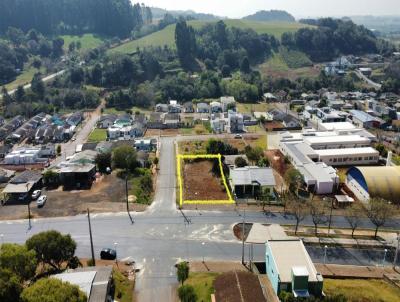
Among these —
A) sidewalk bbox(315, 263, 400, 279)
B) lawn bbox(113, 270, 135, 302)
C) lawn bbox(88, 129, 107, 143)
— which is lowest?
sidewalk bbox(315, 263, 400, 279)

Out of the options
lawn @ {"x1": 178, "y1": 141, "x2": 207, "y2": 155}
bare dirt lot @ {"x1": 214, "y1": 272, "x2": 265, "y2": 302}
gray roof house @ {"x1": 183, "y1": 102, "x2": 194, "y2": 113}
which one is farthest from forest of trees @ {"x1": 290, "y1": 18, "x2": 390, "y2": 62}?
bare dirt lot @ {"x1": 214, "y1": 272, "x2": 265, "y2": 302}

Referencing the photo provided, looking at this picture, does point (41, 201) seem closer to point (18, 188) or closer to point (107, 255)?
point (18, 188)

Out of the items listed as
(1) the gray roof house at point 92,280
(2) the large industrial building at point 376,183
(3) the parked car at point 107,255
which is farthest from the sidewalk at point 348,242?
(1) the gray roof house at point 92,280

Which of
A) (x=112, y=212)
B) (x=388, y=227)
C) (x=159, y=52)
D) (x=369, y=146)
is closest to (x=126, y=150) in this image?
(x=112, y=212)

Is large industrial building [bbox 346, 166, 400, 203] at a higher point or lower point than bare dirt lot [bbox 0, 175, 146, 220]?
higher

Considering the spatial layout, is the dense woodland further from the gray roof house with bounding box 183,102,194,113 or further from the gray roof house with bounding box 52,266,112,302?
the gray roof house with bounding box 52,266,112,302

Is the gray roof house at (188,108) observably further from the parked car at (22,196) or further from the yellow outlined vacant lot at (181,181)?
the parked car at (22,196)
